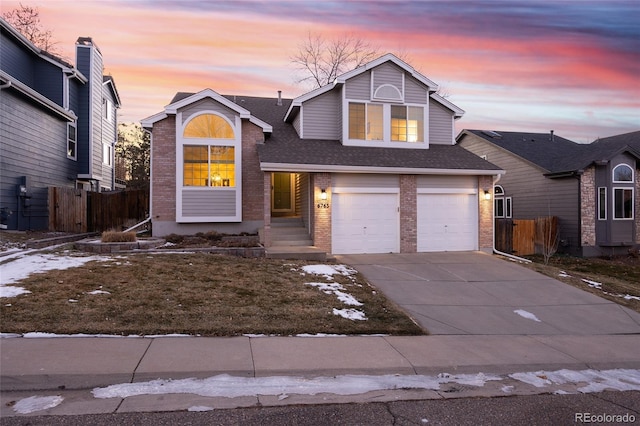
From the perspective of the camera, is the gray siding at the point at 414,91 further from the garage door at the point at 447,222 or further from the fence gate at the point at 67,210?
the fence gate at the point at 67,210

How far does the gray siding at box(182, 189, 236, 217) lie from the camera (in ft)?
48.8

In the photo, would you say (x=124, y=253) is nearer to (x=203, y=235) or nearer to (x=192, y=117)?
(x=203, y=235)

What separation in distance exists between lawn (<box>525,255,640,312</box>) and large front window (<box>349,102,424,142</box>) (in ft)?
22.2

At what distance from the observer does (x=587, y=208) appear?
19000 millimetres

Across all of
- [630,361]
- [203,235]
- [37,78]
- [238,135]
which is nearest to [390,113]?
[238,135]

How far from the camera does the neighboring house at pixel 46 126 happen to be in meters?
14.7

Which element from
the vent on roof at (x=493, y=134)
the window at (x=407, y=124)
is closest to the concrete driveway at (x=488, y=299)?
the window at (x=407, y=124)

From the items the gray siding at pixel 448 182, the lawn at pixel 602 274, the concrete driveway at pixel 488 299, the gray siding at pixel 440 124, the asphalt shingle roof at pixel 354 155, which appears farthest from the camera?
the gray siding at pixel 440 124

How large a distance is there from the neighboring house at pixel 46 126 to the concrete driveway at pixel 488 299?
1211cm

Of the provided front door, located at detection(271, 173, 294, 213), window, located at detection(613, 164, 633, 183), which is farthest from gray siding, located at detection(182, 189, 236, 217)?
window, located at detection(613, 164, 633, 183)

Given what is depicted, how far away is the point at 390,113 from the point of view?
1644 cm

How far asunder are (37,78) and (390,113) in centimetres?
1656

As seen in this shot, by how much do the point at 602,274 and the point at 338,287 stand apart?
1179 cm

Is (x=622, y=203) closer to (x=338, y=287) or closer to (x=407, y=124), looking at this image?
(x=407, y=124)
